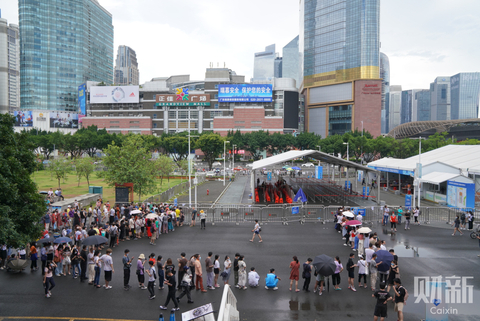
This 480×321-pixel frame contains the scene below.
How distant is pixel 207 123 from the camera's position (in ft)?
382

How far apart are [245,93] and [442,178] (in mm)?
87928

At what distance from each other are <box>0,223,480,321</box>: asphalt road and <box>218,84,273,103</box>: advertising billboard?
312 feet

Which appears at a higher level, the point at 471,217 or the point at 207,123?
the point at 207,123

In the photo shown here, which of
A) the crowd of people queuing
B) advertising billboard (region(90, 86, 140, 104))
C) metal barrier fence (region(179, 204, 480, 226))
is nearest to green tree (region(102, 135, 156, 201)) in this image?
metal barrier fence (region(179, 204, 480, 226))

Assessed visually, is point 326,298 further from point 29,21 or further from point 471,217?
point 29,21

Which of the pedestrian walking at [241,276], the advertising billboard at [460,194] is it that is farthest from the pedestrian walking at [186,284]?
the advertising billboard at [460,194]

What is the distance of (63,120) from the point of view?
126 meters

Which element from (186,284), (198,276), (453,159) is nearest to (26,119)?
(453,159)

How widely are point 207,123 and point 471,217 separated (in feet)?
330

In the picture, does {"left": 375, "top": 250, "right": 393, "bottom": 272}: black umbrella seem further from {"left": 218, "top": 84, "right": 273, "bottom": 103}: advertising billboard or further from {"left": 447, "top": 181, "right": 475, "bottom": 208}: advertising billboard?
Result: {"left": 218, "top": 84, "right": 273, "bottom": 103}: advertising billboard

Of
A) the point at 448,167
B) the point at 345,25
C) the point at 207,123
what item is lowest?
the point at 448,167

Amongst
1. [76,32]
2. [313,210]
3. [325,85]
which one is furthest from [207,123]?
[313,210]

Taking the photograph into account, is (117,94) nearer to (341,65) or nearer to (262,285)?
(341,65)

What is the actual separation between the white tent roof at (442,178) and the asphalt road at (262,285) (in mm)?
11241
